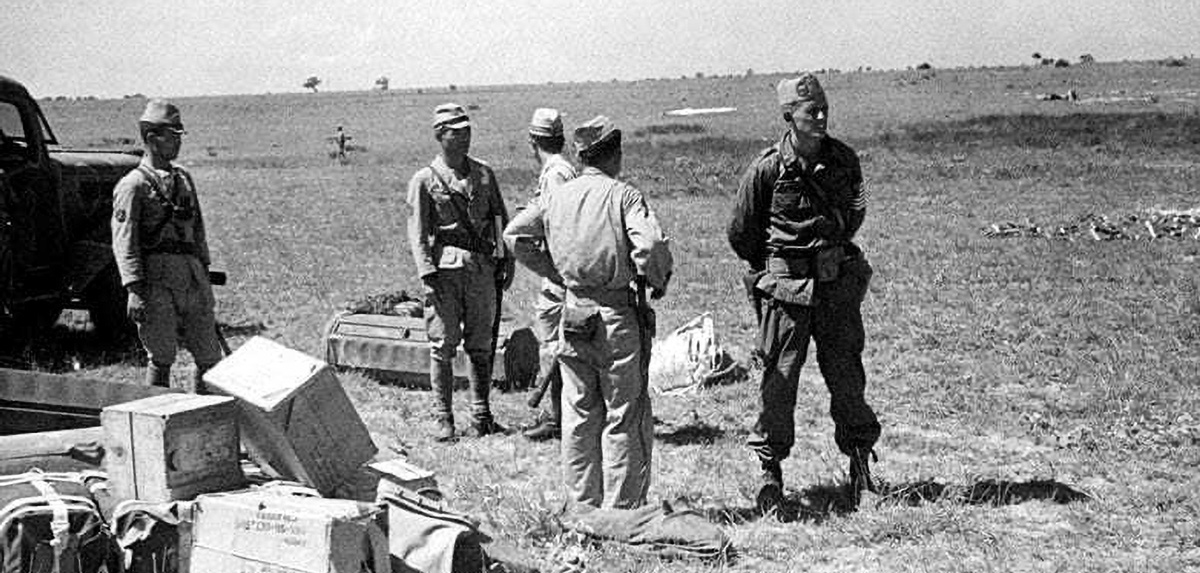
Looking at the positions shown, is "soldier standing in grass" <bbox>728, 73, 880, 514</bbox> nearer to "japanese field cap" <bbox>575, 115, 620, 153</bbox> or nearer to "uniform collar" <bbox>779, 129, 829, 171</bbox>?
"uniform collar" <bbox>779, 129, 829, 171</bbox>

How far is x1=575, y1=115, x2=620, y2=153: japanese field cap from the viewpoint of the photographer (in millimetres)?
4844

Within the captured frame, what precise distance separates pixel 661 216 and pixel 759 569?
13260 mm

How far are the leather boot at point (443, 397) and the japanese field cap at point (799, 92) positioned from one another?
109 inches

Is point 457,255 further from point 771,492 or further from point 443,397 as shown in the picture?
point 771,492

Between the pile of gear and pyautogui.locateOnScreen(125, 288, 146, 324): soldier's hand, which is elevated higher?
pyautogui.locateOnScreen(125, 288, 146, 324): soldier's hand

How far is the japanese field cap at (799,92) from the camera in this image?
505 centimetres

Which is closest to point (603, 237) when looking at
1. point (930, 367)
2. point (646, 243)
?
point (646, 243)

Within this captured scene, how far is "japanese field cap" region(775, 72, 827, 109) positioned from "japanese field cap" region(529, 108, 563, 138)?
163cm

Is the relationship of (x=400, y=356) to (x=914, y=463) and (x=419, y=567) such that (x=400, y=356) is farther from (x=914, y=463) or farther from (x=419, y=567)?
(x=419, y=567)

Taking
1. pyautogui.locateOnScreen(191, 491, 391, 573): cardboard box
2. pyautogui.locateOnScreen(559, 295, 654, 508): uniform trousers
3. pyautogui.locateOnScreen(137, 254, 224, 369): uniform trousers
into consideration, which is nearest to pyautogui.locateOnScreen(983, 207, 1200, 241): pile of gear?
pyautogui.locateOnScreen(559, 295, 654, 508): uniform trousers

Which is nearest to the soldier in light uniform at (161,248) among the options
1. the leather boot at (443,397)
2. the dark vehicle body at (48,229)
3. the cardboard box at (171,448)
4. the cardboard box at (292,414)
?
the leather boot at (443,397)

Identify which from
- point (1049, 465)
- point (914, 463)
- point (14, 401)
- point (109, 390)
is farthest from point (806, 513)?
point (14, 401)

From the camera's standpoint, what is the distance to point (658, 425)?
276 inches

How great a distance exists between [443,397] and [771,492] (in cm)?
237
